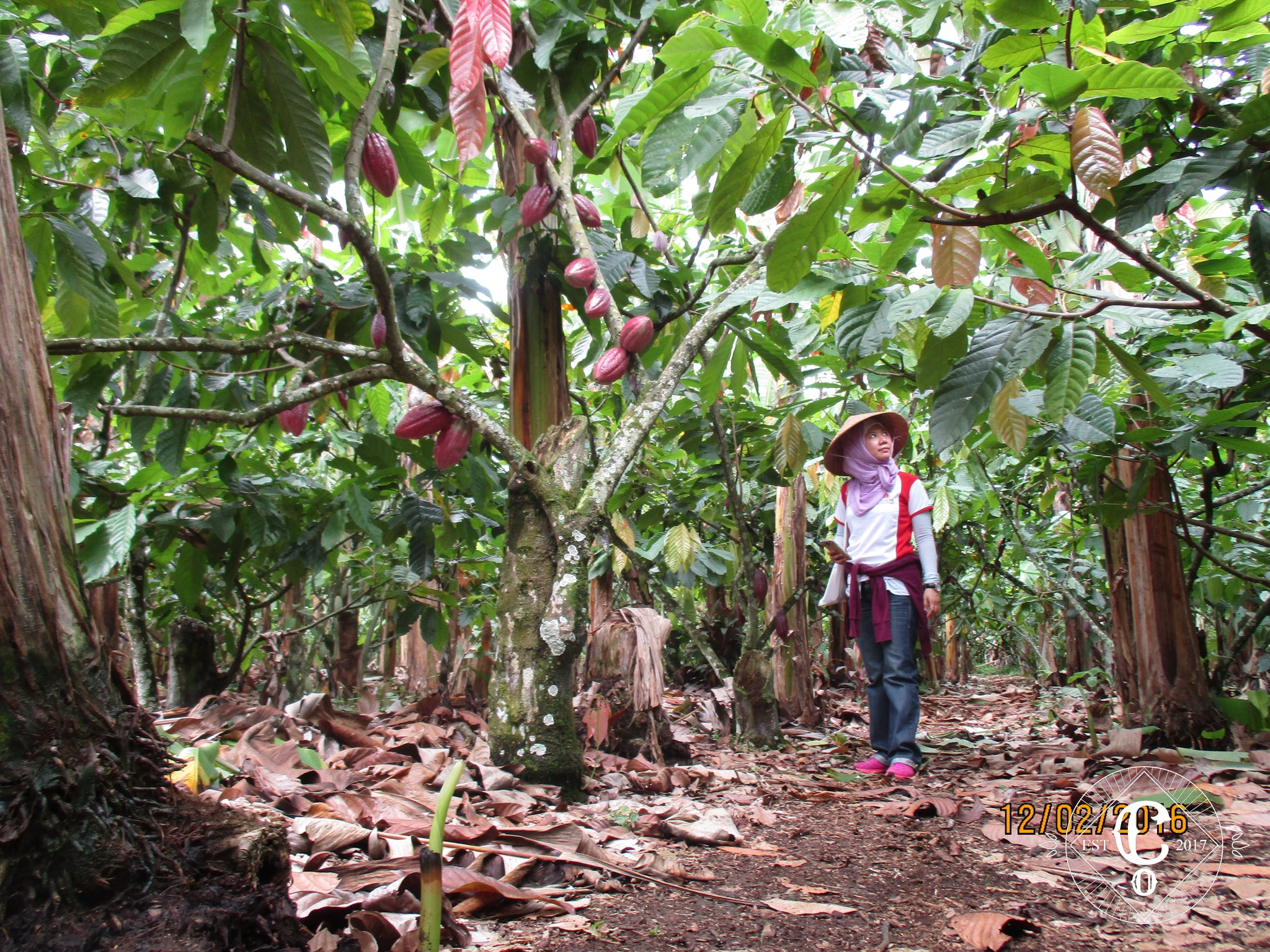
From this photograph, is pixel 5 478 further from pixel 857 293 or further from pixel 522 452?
pixel 857 293

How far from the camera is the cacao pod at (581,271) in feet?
7.38

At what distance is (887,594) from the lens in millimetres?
3105

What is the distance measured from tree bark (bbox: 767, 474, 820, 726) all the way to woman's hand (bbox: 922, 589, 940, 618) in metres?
0.97

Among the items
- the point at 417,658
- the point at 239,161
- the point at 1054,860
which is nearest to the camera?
the point at 239,161

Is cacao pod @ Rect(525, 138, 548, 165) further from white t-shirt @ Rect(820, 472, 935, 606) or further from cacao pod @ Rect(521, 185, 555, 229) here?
white t-shirt @ Rect(820, 472, 935, 606)

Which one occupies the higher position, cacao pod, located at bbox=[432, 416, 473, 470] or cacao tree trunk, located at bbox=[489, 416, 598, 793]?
cacao pod, located at bbox=[432, 416, 473, 470]

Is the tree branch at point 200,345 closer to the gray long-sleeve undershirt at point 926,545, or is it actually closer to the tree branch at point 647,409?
the tree branch at point 647,409

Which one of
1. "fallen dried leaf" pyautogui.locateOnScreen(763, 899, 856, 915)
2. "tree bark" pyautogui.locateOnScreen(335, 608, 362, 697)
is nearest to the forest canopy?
"fallen dried leaf" pyautogui.locateOnScreen(763, 899, 856, 915)

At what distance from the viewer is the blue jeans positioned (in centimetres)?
294

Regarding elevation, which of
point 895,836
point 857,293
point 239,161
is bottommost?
point 895,836

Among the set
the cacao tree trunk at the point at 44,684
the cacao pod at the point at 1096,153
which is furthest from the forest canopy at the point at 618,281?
the cacao tree trunk at the point at 44,684

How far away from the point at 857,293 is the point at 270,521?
182cm

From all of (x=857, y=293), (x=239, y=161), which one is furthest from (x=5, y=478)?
(x=857, y=293)

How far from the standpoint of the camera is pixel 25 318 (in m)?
0.82
